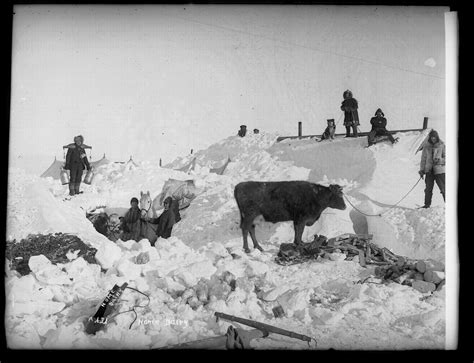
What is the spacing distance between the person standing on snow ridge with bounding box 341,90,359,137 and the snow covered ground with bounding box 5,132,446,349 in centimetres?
8

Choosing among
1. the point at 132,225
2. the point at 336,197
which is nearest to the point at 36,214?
the point at 132,225

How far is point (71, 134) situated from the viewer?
129 inches

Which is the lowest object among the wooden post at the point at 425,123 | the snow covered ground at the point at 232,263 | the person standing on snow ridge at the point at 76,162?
the snow covered ground at the point at 232,263

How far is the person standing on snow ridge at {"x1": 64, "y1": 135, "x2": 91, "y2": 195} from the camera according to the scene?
328 cm

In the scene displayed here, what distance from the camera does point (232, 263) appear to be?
3.23 metres

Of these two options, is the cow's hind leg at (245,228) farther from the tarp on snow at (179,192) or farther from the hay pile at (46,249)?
the hay pile at (46,249)

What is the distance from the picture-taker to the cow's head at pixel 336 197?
10.7ft

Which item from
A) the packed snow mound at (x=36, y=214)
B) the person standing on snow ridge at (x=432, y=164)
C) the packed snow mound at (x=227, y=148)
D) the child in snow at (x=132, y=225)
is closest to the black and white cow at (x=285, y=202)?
the packed snow mound at (x=227, y=148)

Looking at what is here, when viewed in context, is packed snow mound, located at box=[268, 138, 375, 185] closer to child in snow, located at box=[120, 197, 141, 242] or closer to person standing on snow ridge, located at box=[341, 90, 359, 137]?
person standing on snow ridge, located at box=[341, 90, 359, 137]

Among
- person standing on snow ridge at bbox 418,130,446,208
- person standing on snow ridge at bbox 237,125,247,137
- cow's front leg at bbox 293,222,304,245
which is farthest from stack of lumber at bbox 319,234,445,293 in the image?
person standing on snow ridge at bbox 237,125,247,137

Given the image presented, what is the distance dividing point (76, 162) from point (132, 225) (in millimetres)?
503

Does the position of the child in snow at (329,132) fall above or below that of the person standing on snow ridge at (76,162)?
above

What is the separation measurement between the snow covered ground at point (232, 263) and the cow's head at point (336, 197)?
0.11 ft

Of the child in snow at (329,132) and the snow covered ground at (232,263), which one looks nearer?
the snow covered ground at (232,263)
